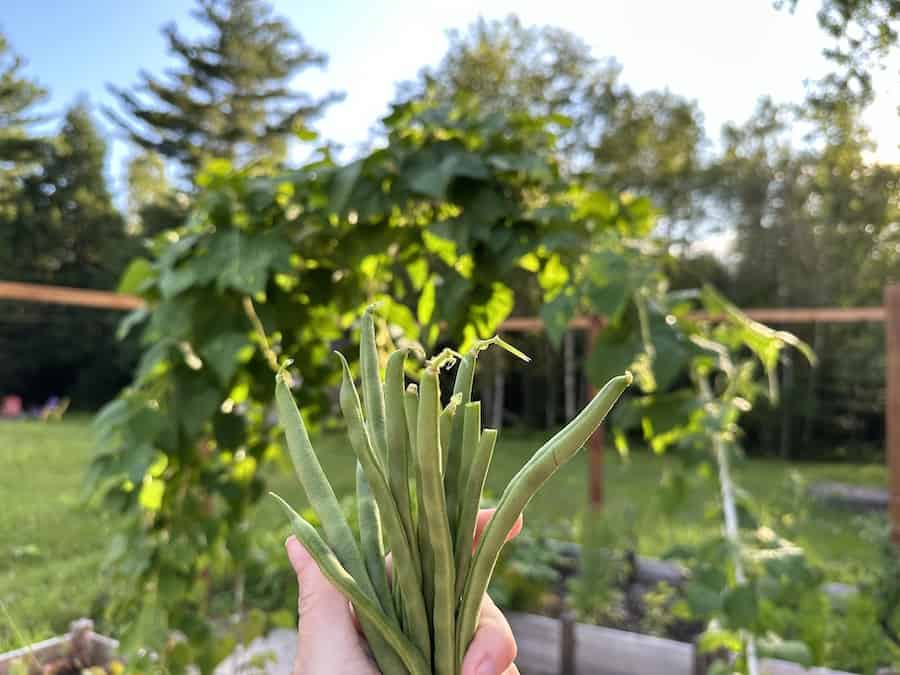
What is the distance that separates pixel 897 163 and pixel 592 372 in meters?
0.60

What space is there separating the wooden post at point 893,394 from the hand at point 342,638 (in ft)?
10.1

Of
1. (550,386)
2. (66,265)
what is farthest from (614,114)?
(66,265)

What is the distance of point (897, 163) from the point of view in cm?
118

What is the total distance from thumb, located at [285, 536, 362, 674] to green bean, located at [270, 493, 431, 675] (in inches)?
2.2

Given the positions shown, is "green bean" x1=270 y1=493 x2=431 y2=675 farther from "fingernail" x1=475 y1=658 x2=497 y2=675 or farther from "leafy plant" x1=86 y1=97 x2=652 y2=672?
"leafy plant" x1=86 y1=97 x2=652 y2=672

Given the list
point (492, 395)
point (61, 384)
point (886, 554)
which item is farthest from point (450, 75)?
point (886, 554)

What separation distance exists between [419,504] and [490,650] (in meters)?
0.09

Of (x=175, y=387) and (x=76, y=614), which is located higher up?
(x=175, y=387)

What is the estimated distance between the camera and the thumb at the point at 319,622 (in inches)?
15.5

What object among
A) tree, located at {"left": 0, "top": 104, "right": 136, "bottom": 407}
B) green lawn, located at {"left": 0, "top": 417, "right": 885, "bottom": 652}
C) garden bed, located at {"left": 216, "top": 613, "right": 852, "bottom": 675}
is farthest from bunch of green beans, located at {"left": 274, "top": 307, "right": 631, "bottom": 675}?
tree, located at {"left": 0, "top": 104, "right": 136, "bottom": 407}

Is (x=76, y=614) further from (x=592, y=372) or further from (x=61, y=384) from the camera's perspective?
(x=61, y=384)

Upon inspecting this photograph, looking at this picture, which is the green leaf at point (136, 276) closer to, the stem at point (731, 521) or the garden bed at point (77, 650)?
the garden bed at point (77, 650)

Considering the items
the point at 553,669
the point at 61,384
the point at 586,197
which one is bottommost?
the point at 553,669

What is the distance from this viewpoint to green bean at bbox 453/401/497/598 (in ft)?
1.08
